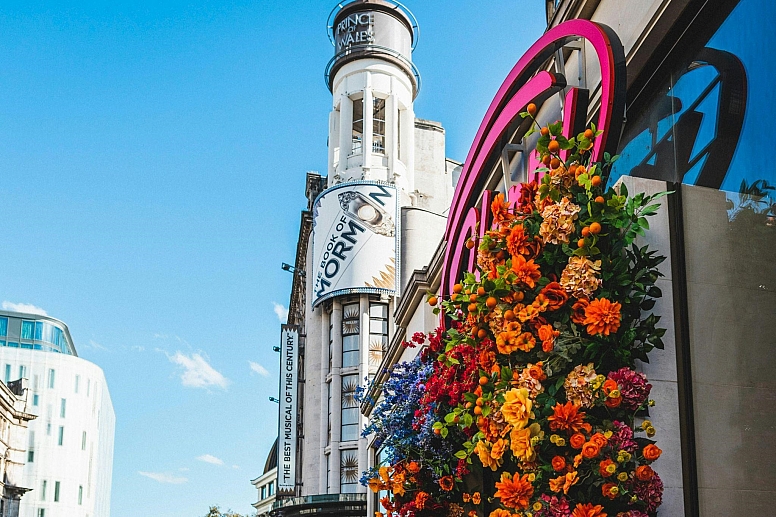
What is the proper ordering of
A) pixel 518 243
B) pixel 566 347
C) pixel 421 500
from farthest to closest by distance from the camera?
pixel 421 500 < pixel 518 243 < pixel 566 347

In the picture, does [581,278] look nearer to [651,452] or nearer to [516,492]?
[651,452]

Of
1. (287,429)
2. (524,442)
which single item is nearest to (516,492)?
(524,442)

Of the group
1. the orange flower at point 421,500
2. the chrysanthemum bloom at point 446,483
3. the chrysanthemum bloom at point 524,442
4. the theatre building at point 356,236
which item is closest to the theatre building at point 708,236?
the chrysanthemum bloom at point 524,442

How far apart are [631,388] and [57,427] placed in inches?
4066

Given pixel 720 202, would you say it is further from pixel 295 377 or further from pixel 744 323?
pixel 295 377

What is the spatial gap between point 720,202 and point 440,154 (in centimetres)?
4061

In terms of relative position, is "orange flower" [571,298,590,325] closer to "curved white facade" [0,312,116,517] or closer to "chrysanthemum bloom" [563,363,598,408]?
"chrysanthemum bloom" [563,363,598,408]

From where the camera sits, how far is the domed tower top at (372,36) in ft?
144

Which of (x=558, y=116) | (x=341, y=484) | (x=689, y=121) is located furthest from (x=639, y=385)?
(x=341, y=484)

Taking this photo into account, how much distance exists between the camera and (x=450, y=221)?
1342cm

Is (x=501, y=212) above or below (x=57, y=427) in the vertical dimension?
below

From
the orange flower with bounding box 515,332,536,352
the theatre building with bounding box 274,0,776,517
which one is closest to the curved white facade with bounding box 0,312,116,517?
the theatre building with bounding box 274,0,776,517

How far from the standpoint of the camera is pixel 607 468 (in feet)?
19.5

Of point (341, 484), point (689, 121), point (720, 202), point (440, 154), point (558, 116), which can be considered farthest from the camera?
point (440, 154)
